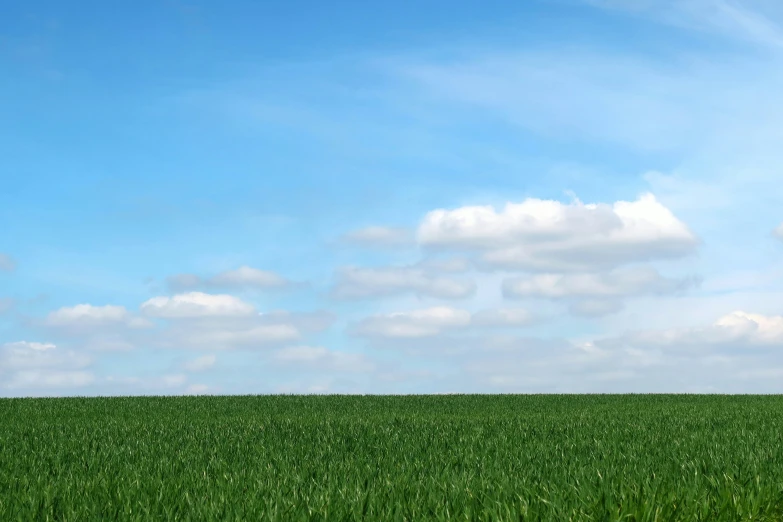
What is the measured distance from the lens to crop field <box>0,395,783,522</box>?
22.0ft

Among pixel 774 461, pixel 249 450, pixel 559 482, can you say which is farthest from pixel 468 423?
pixel 559 482

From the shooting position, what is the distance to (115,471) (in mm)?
9742

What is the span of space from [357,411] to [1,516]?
1618 centimetres

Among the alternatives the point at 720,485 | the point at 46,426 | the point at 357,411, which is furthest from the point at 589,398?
the point at 720,485

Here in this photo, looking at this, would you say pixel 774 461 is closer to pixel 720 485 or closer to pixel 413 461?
pixel 720 485

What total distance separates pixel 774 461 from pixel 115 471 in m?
8.29

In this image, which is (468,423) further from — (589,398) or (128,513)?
(589,398)

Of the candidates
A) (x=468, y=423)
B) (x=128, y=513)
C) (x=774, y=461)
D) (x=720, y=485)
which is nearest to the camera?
(x=128, y=513)

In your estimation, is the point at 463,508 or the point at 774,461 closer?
the point at 463,508

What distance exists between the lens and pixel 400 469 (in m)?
9.45

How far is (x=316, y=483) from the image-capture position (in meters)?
8.11

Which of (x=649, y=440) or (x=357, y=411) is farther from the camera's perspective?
(x=357, y=411)

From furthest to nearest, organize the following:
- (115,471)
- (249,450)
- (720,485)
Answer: (249,450)
(115,471)
(720,485)

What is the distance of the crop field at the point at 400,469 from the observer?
671 centimetres
